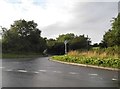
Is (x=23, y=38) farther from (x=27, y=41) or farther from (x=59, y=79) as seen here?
(x=59, y=79)

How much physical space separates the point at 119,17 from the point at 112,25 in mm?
2277

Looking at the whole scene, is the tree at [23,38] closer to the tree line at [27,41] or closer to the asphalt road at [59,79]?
the tree line at [27,41]

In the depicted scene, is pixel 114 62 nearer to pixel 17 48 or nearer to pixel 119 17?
pixel 119 17

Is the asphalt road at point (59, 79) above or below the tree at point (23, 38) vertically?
below

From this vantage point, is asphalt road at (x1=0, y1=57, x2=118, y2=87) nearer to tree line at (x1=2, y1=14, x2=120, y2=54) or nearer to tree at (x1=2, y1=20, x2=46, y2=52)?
tree line at (x1=2, y1=14, x2=120, y2=54)

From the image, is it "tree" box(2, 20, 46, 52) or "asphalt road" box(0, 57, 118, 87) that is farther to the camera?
"tree" box(2, 20, 46, 52)

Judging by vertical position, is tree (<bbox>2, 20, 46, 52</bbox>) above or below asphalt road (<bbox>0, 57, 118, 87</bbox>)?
above

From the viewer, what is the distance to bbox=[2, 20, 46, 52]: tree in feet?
213

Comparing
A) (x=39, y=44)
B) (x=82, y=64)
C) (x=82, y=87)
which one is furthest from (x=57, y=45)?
(x=82, y=87)

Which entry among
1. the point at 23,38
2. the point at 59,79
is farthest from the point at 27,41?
the point at 59,79

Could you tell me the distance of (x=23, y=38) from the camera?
69.5 meters

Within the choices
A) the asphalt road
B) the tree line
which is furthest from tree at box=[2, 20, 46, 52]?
the asphalt road

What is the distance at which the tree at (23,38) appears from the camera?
213 feet

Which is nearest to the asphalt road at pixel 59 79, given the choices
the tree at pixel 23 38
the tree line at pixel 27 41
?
the tree line at pixel 27 41
